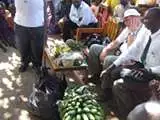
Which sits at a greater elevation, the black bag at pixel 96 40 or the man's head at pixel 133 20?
the man's head at pixel 133 20

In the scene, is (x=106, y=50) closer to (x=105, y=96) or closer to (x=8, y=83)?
(x=105, y=96)

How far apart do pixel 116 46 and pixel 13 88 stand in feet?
5.55

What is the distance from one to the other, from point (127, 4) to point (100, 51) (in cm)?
232

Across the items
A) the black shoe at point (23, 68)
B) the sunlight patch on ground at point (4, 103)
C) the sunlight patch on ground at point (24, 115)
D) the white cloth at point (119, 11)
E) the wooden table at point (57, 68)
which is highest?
the white cloth at point (119, 11)

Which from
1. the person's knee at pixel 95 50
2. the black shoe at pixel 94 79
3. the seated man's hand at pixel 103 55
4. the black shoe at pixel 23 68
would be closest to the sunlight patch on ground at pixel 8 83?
the black shoe at pixel 23 68

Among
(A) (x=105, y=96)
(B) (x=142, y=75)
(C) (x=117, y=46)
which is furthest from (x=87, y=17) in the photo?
(B) (x=142, y=75)

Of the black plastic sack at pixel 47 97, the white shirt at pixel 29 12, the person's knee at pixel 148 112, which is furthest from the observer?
the white shirt at pixel 29 12

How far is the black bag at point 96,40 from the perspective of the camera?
6.33 m

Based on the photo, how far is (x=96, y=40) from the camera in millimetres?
6426

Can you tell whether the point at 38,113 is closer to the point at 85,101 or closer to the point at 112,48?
the point at 85,101

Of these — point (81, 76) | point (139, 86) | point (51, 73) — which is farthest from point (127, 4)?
point (139, 86)

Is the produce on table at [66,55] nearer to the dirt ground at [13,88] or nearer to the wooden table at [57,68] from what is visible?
the wooden table at [57,68]

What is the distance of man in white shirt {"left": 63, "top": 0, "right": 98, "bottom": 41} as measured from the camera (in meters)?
7.58

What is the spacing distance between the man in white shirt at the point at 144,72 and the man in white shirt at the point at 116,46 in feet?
1.67
